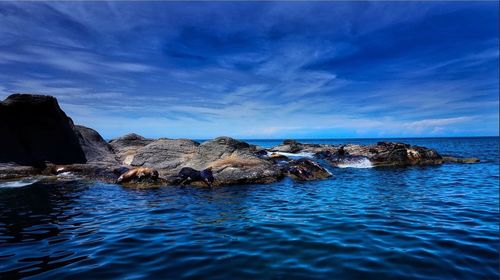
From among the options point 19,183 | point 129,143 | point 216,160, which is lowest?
point 19,183

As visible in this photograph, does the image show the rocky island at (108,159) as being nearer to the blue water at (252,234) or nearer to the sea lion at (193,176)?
the sea lion at (193,176)

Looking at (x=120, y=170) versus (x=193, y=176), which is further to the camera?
(x=120, y=170)

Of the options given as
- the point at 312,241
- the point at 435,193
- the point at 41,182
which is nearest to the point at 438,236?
the point at 312,241

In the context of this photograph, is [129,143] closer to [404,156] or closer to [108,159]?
[108,159]

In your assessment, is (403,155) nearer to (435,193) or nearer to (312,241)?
(435,193)

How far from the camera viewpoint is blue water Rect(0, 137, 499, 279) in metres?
6.75

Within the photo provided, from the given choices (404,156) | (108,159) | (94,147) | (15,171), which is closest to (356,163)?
(404,156)

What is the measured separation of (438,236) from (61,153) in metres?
26.6

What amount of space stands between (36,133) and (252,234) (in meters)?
23.0

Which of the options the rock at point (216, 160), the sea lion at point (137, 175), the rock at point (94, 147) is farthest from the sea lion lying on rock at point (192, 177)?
the rock at point (94, 147)

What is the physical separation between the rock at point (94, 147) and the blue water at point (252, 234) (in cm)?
1101

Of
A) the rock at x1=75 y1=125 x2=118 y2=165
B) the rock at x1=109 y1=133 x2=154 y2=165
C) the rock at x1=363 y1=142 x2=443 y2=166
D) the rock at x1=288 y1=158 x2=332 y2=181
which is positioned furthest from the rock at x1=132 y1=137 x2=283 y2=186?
the rock at x1=363 y1=142 x2=443 y2=166

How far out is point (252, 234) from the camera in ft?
30.6

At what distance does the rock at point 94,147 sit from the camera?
27.8 metres
